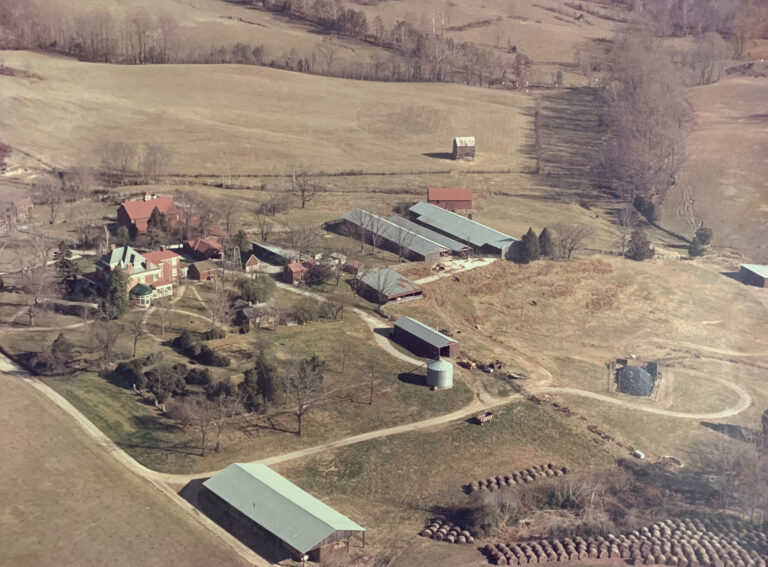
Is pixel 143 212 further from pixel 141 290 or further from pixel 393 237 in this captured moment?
pixel 393 237

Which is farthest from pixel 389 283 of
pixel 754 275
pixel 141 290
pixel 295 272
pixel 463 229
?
pixel 754 275

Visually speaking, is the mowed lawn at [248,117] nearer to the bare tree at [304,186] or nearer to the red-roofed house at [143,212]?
the bare tree at [304,186]

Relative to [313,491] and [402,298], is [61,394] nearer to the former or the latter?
[313,491]

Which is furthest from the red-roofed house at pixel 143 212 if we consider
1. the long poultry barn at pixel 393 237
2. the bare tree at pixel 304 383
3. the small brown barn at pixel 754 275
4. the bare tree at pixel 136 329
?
the small brown barn at pixel 754 275

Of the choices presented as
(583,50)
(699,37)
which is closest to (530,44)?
(583,50)

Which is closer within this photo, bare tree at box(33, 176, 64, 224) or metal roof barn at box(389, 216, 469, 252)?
metal roof barn at box(389, 216, 469, 252)

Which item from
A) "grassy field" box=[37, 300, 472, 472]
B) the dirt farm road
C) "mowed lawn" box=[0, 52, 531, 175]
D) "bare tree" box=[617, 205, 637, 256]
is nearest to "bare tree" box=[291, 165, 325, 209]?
"mowed lawn" box=[0, 52, 531, 175]

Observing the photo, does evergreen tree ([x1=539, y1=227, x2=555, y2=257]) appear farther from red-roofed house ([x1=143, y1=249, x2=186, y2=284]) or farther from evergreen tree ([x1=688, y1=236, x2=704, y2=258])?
red-roofed house ([x1=143, y1=249, x2=186, y2=284])
